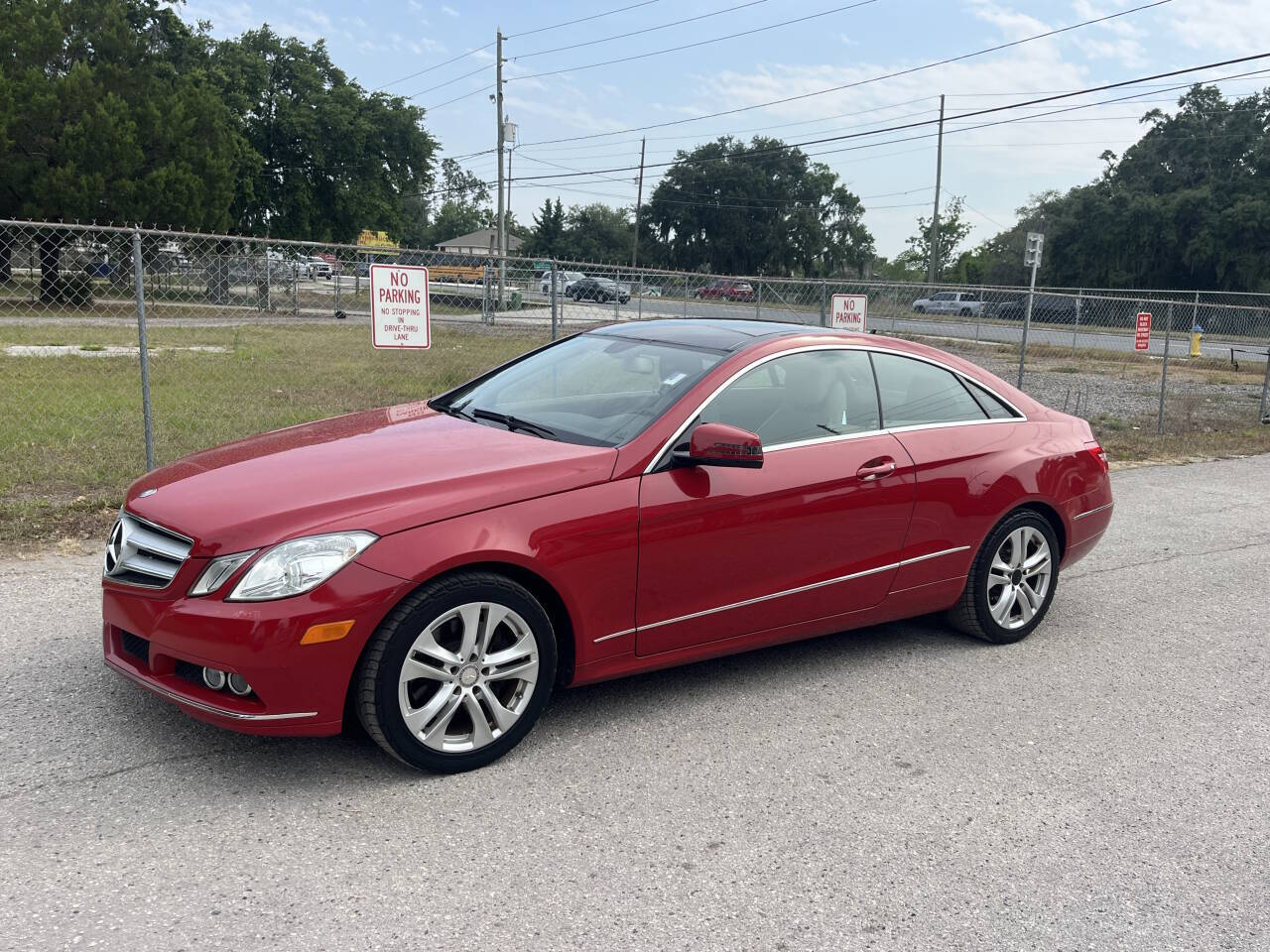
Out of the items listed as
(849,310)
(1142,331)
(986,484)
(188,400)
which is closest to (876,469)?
(986,484)

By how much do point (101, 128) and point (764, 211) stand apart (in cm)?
6433

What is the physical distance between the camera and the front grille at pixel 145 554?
3320 millimetres

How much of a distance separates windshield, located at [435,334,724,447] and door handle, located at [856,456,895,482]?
792 mm

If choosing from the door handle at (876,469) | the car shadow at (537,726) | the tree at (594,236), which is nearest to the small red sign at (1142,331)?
the car shadow at (537,726)

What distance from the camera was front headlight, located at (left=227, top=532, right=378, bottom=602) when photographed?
315 centimetres

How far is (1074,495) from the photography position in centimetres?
517

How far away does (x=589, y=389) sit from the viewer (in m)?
4.50

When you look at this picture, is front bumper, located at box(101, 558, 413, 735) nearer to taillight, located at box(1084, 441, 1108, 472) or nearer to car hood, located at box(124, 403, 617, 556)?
car hood, located at box(124, 403, 617, 556)

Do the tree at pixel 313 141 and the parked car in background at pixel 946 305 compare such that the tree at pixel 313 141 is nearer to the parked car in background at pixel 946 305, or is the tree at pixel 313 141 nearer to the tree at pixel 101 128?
the tree at pixel 101 128

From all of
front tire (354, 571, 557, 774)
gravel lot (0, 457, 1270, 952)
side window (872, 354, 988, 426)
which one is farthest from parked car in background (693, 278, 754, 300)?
front tire (354, 571, 557, 774)

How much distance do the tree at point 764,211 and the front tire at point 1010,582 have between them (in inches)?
3275

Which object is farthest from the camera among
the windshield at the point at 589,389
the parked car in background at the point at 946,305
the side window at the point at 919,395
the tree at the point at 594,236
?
the tree at the point at 594,236

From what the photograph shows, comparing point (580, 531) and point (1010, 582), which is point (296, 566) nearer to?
point (580, 531)

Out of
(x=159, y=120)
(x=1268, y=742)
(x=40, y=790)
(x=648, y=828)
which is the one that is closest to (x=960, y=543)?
(x=1268, y=742)
